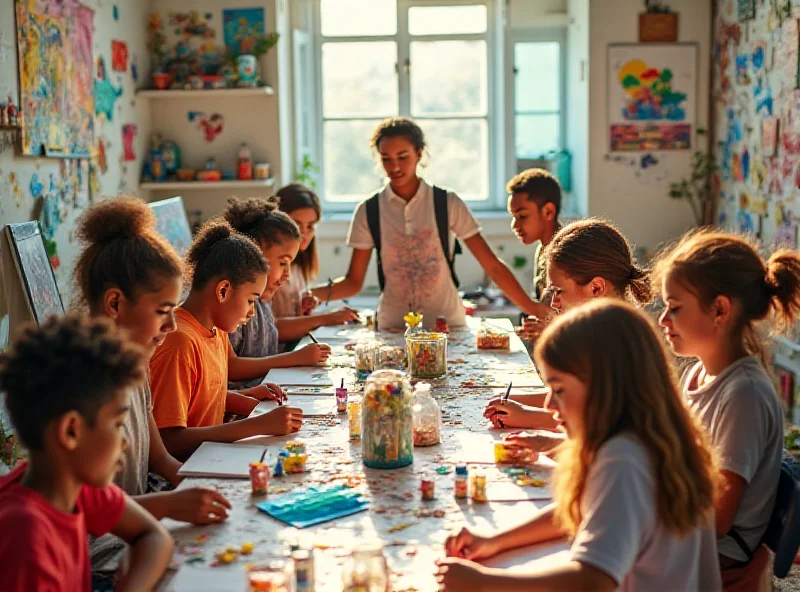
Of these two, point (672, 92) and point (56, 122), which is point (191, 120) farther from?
point (672, 92)

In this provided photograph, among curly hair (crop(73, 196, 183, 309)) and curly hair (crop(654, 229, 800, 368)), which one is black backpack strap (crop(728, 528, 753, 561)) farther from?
curly hair (crop(73, 196, 183, 309))

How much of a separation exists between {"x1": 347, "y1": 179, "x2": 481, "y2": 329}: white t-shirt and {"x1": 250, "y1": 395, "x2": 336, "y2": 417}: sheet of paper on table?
3.49 ft

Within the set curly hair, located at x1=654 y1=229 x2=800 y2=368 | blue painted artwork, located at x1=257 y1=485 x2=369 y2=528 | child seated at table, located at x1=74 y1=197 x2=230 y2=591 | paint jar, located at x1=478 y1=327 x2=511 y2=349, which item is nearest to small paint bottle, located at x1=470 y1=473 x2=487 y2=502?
blue painted artwork, located at x1=257 y1=485 x2=369 y2=528

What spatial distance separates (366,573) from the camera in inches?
51.4

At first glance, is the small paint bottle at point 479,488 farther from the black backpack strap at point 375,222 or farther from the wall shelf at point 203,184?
the wall shelf at point 203,184

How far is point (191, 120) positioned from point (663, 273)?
13.1 ft

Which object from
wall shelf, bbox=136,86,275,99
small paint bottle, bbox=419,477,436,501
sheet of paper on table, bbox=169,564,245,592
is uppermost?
wall shelf, bbox=136,86,275,99

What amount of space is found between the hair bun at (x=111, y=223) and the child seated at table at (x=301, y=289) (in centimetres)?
147

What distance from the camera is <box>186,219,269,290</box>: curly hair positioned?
7.71 feet

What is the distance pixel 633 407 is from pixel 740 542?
0.52m

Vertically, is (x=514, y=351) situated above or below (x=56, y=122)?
below

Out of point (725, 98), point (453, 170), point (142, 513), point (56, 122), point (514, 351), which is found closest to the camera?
point (142, 513)

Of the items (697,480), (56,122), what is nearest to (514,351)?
(697,480)

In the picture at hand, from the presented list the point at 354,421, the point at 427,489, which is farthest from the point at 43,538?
the point at 354,421
